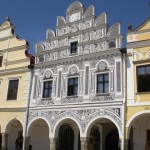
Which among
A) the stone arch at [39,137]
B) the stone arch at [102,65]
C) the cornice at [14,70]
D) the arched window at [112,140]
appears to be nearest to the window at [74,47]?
the stone arch at [102,65]

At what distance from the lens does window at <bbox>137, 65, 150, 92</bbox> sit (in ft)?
46.9

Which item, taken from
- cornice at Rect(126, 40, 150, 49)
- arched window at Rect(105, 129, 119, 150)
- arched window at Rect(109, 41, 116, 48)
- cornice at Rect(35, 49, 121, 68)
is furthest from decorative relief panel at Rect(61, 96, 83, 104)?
cornice at Rect(126, 40, 150, 49)

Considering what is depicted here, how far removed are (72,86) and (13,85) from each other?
5434mm

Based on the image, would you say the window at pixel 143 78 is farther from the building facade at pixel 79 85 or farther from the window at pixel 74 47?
the window at pixel 74 47

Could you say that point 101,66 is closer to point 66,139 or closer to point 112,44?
point 112,44

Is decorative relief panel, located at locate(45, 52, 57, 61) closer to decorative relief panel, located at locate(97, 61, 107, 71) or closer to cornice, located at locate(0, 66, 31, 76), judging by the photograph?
cornice, located at locate(0, 66, 31, 76)

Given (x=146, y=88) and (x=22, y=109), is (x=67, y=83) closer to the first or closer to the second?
(x=22, y=109)

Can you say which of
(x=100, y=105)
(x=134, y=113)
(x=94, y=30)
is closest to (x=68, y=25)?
(x=94, y=30)

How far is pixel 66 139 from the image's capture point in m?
18.9

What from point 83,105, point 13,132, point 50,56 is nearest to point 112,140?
point 83,105

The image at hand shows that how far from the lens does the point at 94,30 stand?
17.0 meters

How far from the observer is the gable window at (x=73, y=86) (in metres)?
16.7

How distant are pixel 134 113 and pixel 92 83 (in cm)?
334

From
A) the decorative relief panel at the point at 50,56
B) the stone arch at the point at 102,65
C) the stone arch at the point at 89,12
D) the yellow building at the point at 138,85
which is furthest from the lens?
the decorative relief panel at the point at 50,56
